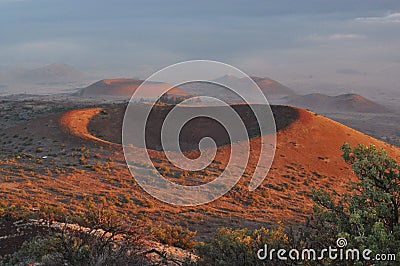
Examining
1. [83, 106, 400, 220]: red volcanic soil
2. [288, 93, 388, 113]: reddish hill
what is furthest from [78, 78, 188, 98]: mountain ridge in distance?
[83, 106, 400, 220]: red volcanic soil

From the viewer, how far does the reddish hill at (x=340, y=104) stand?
105188 mm

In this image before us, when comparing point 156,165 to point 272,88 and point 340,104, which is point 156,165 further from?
point 272,88

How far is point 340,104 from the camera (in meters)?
113

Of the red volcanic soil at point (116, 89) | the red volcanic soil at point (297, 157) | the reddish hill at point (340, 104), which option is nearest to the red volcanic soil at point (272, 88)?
the reddish hill at point (340, 104)

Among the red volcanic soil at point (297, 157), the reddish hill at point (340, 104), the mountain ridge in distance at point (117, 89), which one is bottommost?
the red volcanic soil at point (297, 157)

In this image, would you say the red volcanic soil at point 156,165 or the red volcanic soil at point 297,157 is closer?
the red volcanic soil at point 156,165

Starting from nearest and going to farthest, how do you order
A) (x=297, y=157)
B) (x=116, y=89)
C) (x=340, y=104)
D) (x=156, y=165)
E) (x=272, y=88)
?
(x=156, y=165)
(x=297, y=157)
(x=340, y=104)
(x=116, y=89)
(x=272, y=88)

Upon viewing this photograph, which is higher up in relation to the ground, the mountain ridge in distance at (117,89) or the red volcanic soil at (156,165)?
the mountain ridge in distance at (117,89)

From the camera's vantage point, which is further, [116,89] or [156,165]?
[116,89]

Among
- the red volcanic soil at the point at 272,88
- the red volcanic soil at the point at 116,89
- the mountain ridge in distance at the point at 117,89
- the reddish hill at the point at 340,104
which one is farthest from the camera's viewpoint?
the red volcanic soil at the point at 272,88

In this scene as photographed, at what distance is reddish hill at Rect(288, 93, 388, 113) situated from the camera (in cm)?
10519

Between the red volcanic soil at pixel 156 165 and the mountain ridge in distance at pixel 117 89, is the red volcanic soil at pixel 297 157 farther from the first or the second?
the mountain ridge in distance at pixel 117 89

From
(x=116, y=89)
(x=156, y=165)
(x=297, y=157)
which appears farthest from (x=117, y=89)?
(x=156, y=165)

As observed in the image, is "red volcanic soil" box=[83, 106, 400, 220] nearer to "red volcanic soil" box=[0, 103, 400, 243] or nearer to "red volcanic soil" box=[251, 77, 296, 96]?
"red volcanic soil" box=[0, 103, 400, 243]
